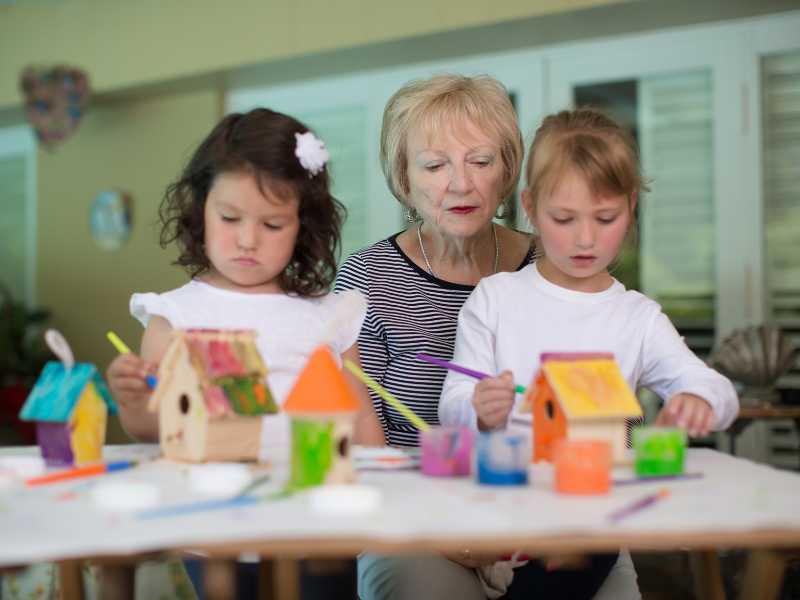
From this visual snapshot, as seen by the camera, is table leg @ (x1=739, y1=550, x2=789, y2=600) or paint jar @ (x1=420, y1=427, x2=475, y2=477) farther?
paint jar @ (x1=420, y1=427, x2=475, y2=477)

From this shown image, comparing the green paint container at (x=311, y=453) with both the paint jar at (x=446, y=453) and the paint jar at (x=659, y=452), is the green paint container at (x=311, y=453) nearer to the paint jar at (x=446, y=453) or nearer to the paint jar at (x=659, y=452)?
the paint jar at (x=446, y=453)

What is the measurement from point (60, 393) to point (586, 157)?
80 cm

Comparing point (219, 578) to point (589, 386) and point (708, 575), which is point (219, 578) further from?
point (708, 575)

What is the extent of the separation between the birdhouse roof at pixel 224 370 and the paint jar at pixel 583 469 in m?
0.39

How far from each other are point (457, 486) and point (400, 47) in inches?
157

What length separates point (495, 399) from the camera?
1.30m

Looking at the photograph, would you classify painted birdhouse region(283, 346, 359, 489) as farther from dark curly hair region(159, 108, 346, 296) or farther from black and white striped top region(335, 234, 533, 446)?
black and white striped top region(335, 234, 533, 446)

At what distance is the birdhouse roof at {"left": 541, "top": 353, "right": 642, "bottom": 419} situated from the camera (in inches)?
47.0

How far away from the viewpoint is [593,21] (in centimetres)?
434

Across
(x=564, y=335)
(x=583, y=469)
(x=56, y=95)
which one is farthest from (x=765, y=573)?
(x=56, y=95)

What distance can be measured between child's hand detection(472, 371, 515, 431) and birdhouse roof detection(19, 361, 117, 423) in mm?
465

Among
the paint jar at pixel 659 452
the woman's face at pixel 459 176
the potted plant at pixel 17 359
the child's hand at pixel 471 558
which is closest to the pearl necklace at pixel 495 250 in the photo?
the woman's face at pixel 459 176

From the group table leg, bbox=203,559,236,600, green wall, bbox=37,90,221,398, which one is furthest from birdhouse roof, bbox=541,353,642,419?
green wall, bbox=37,90,221,398

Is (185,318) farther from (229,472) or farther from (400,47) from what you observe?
(400,47)
